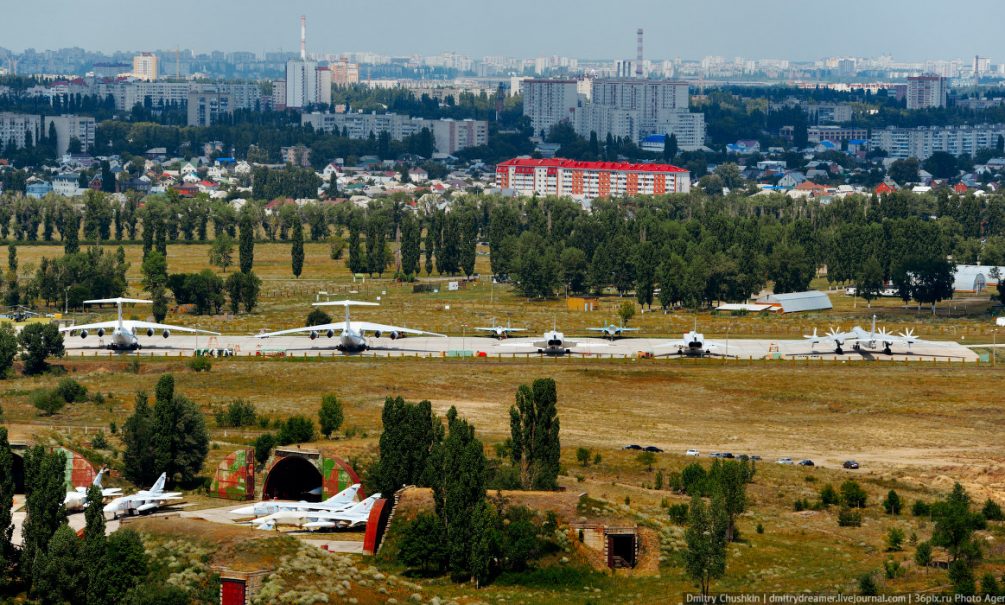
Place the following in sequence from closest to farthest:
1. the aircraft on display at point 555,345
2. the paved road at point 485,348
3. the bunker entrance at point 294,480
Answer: the bunker entrance at point 294,480 < the paved road at point 485,348 < the aircraft on display at point 555,345

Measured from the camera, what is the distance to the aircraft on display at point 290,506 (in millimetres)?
60438

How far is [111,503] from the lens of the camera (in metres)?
61.2

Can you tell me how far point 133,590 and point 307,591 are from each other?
16.9 ft

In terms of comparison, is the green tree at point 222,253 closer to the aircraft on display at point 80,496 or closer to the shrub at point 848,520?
the aircraft on display at point 80,496

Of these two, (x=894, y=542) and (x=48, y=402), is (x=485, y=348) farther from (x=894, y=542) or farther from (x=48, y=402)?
(x=894, y=542)

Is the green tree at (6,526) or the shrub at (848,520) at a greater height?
the green tree at (6,526)

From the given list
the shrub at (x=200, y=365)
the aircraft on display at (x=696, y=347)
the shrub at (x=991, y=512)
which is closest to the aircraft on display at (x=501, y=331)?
the aircraft on display at (x=696, y=347)

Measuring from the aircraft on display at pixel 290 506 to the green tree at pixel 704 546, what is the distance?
51.2 feet

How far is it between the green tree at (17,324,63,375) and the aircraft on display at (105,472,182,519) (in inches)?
1559

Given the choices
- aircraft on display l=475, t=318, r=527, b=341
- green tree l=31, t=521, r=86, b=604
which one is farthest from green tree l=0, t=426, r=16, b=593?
aircraft on display l=475, t=318, r=527, b=341

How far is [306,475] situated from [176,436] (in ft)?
19.1

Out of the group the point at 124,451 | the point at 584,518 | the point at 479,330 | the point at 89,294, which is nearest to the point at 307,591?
the point at 584,518

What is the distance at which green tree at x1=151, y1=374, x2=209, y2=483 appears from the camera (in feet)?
219

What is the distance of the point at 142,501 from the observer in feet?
201
